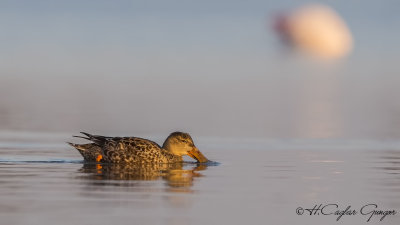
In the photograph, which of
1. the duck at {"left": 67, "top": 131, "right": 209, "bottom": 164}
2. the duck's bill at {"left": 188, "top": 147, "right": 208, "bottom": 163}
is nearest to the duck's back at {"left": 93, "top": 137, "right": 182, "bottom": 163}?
the duck at {"left": 67, "top": 131, "right": 209, "bottom": 164}

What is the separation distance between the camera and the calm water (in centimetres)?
1390

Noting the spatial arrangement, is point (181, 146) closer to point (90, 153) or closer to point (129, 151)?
point (129, 151)

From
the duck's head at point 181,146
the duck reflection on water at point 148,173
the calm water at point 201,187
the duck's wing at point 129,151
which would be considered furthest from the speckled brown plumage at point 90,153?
the duck's head at point 181,146

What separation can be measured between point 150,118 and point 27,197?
26.8 m

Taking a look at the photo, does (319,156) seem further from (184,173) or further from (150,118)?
(150,118)

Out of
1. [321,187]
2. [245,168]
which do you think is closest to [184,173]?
[245,168]

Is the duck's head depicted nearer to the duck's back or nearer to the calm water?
the calm water

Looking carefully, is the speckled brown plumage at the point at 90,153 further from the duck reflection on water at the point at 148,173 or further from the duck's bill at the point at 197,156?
the duck's bill at the point at 197,156

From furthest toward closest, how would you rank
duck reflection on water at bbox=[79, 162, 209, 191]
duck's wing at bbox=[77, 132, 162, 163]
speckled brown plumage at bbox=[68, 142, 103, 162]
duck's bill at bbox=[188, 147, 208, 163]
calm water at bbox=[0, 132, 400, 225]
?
duck's bill at bbox=[188, 147, 208, 163]
speckled brown plumage at bbox=[68, 142, 103, 162]
duck's wing at bbox=[77, 132, 162, 163]
duck reflection on water at bbox=[79, 162, 209, 191]
calm water at bbox=[0, 132, 400, 225]

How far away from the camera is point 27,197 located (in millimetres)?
15391

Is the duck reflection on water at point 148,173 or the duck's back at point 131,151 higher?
the duck's back at point 131,151

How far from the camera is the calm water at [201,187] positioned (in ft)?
45.6

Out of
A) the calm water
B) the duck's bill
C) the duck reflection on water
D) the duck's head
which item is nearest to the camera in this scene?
the calm water

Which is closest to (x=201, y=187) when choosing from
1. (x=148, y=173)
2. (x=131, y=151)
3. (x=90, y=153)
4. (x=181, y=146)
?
(x=148, y=173)
